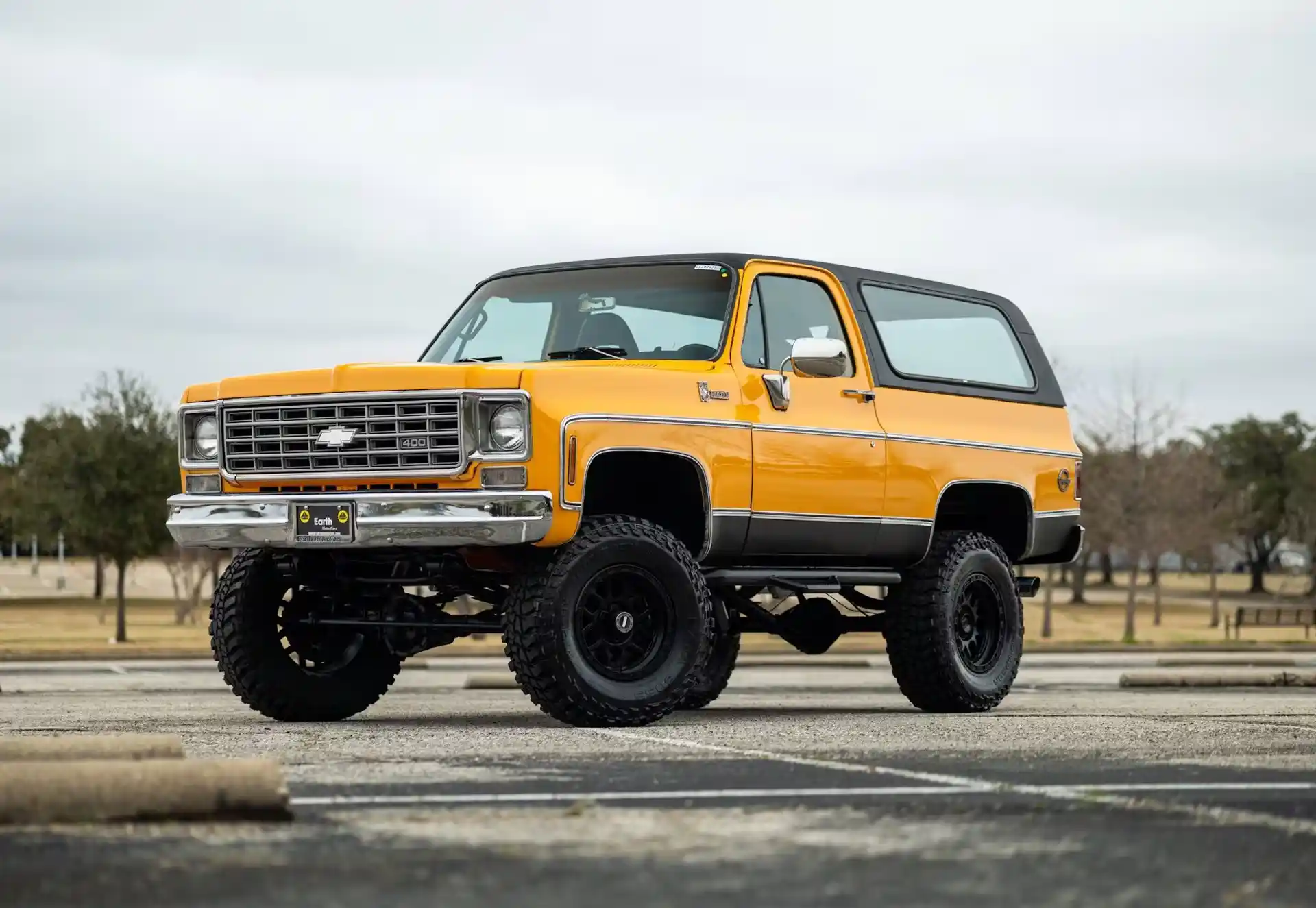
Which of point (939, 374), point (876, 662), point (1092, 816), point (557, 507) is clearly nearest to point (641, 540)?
point (557, 507)

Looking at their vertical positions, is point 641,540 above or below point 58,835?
above

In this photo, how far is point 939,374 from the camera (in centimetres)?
1212

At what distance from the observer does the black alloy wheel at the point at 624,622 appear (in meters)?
9.61

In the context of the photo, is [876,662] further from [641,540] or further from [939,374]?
[641,540]

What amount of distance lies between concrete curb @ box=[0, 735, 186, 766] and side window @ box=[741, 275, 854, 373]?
4.66 m

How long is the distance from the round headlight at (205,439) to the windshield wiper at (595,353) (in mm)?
1783

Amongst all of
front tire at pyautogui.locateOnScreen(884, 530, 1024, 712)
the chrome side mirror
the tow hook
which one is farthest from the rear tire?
the chrome side mirror

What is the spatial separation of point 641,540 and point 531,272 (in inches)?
96.3

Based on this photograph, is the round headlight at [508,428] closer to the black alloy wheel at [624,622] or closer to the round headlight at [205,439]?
the black alloy wheel at [624,622]

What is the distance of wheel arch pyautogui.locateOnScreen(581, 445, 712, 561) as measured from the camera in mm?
10109

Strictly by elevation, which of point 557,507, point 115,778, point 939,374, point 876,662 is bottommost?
point 876,662

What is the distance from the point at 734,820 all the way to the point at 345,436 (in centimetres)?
448

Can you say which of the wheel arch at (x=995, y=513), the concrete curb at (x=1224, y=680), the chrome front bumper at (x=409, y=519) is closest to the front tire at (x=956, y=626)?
the wheel arch at (x=995, y=513)

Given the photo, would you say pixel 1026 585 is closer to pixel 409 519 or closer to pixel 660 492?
pixel 660 492
